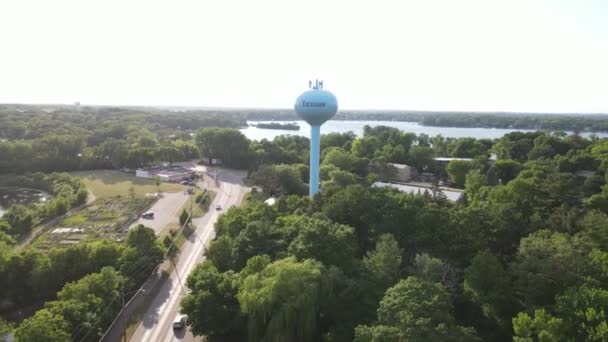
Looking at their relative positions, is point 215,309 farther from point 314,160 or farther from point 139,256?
point 314,160

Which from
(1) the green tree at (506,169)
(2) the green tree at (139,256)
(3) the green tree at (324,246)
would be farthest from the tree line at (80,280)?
(1) the green tree at (506,169)

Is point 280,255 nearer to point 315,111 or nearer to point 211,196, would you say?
point 315,111

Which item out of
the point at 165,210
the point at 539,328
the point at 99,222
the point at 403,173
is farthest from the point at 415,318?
the point at 403,173

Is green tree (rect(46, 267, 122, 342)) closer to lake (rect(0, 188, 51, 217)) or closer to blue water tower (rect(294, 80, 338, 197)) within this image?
blue water tower (rect(294, 80, 338, 197))

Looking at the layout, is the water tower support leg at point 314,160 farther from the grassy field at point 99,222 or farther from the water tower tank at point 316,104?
the grassy field at point 99,222

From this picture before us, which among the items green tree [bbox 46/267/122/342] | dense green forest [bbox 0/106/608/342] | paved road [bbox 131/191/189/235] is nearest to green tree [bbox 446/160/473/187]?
dense green forest [bbox 0/106/608/342]

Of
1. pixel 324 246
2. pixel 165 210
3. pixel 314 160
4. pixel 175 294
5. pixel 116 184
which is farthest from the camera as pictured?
pixel 116 184
